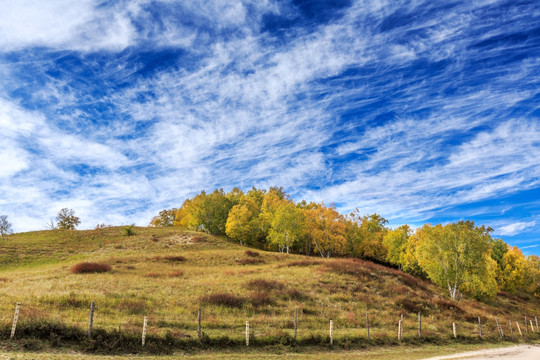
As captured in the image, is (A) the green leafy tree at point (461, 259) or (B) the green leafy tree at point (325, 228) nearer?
(A) the green leafy tree at point (461, 259)

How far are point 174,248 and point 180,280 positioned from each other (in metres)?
29.7

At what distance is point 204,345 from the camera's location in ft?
68.6

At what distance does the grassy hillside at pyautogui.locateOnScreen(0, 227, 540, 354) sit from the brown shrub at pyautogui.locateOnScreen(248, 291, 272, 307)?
0.36 feet

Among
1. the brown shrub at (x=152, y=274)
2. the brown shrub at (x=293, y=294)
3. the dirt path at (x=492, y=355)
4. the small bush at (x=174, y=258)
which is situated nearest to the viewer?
the dirt path at (x=492, y=355)

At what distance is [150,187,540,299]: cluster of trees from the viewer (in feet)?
194

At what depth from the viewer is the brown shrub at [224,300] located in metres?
30.5

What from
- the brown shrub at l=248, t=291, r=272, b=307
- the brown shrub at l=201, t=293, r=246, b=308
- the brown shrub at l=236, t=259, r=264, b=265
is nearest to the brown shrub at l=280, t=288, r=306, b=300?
the brown shrub at l=248, t=291, r=272, b=307

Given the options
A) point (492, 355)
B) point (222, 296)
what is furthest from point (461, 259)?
point (222, 296)

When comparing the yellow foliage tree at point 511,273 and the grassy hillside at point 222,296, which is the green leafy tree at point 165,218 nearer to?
the grassy hillside at point 222,296

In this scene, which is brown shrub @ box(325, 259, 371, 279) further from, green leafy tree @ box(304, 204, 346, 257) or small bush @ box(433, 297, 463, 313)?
green leafy tree @ box(304, 204, 346, 257)

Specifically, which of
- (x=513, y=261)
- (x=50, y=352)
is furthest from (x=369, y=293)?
(x=513, y=261)

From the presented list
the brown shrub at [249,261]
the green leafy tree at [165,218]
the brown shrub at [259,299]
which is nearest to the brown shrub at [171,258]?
the brown shrub at [249,261]

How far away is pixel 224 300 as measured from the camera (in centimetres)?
3105

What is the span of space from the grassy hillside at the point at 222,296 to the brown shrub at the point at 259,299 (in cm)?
11
